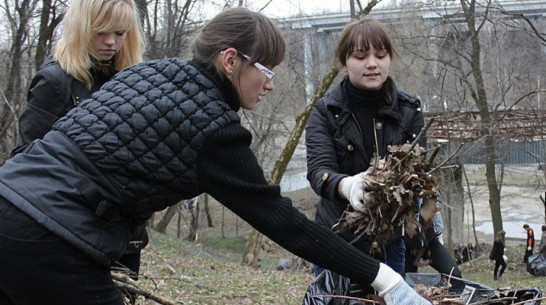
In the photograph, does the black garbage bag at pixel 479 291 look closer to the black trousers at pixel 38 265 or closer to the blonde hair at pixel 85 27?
the black trousers at pixel 38 265

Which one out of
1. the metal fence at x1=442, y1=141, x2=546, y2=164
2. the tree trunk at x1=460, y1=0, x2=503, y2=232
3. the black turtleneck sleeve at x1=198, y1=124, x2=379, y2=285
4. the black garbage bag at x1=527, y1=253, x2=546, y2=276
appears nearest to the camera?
the black turtleneck sleeve at x1=198, y1=124, x2=379, y2=285

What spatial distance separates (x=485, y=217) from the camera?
112ft

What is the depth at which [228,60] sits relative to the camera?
1.93 metres

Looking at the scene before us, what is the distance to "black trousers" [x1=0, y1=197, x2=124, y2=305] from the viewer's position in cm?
167

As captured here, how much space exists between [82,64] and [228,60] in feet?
4.05

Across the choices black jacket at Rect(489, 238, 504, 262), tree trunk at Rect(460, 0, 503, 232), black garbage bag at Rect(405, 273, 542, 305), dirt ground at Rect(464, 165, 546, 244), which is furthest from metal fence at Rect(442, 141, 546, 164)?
black garbage bag at Rect(405, 273, 542, 305)

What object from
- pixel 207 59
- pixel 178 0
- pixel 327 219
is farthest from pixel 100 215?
pixel 178 0

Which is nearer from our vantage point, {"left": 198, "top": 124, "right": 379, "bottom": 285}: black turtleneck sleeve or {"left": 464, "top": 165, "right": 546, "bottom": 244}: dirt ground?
{"left": 198, "top": 124, "right": 379, "bottom": 285}: black turtleneck sleeve

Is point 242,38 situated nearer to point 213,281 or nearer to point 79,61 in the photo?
point 79,61

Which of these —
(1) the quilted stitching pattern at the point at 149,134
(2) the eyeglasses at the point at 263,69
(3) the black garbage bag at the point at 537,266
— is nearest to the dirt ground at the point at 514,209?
(3) the black garbage bag at the point at 537,266

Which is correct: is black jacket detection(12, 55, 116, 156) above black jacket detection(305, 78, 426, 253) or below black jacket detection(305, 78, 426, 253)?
above

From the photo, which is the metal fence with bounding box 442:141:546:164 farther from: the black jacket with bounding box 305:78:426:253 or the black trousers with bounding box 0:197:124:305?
the black trousers with bounding box 0:197:124:305

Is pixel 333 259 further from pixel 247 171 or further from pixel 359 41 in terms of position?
pixel 359 41

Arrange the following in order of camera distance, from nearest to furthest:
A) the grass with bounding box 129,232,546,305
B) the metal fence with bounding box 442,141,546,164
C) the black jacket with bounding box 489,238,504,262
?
the grass with bounding box 129,232,546,305 < the black jacket with bounding box 489,238,504,262 < the metal fence with bounding box 442,141,546,164
